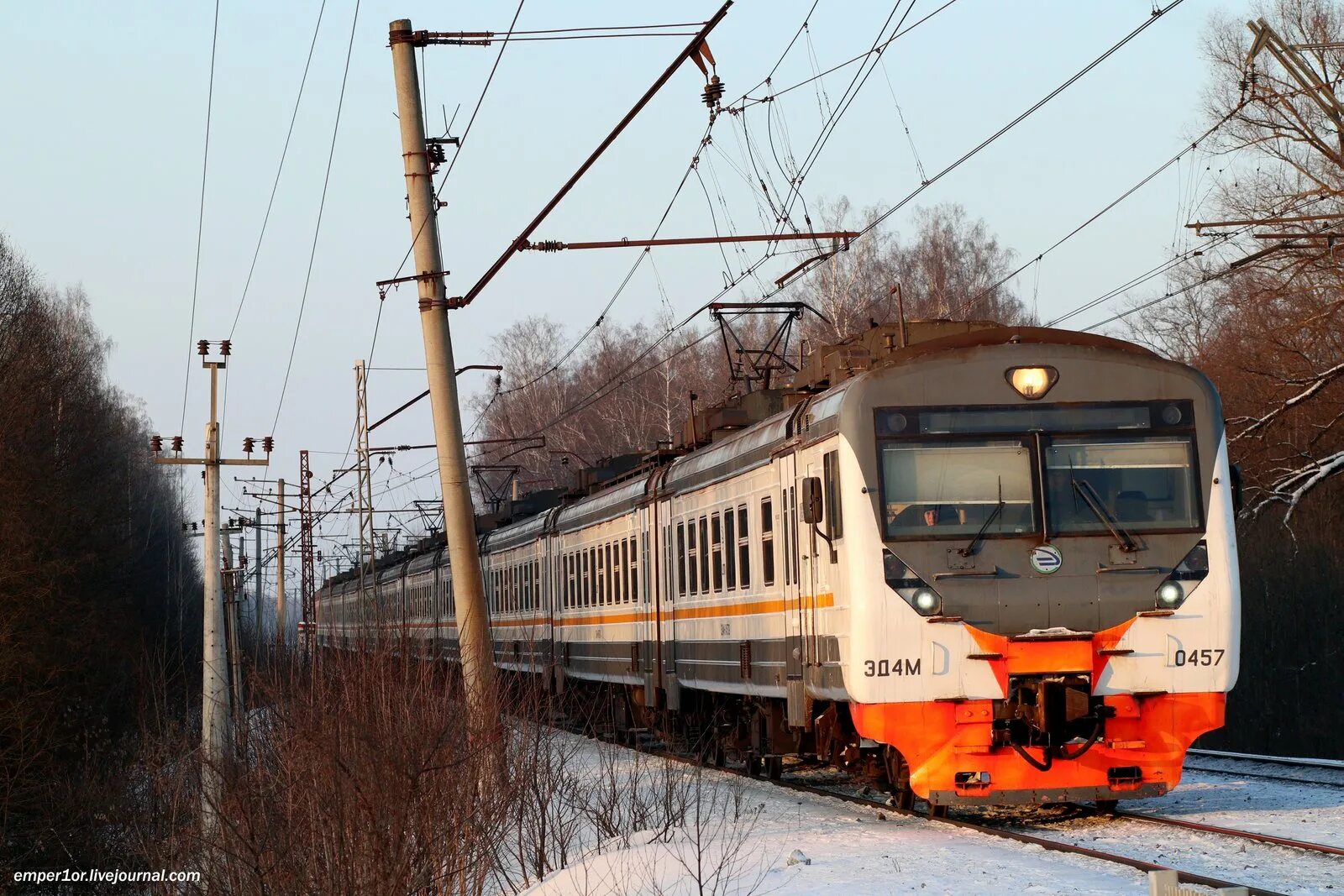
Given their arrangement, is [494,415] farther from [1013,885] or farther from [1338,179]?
[1013,885]

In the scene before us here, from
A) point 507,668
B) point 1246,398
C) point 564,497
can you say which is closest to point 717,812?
point 564,497

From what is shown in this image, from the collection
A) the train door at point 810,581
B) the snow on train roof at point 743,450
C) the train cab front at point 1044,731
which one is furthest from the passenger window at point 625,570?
the train cab front at point 1044,731

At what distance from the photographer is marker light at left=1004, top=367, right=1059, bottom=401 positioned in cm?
1128

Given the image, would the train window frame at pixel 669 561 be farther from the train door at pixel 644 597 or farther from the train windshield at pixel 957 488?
the train windshield at pixel 957 488

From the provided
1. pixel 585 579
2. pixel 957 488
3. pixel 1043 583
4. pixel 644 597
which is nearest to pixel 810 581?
pixel 957 488

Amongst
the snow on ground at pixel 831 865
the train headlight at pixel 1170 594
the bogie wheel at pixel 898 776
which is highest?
the train headlight at pixel 1170 594

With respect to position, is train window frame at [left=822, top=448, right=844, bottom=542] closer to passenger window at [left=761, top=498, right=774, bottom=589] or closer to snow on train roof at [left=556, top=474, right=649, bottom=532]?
passenger window at [left=761, top=498, right=774, bottom=589]

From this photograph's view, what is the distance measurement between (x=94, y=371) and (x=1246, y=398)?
44737 millimetres

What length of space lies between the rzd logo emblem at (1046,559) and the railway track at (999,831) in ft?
5.74

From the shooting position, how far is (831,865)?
987 cm

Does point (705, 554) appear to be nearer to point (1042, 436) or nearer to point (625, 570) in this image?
point (625, 570)

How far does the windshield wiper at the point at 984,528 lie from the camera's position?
10.9 meters

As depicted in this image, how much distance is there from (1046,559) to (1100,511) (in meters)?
0.55

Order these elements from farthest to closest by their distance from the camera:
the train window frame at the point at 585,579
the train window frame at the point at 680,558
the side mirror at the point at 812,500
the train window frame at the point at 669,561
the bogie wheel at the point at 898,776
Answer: the train window frame at the point at 585,579 → the train window frame at the point at 669,561 → the train window frame at the point at 680,558 → the bogie wheel at the point at 898,776 → the side mirror at the point at 812,500
